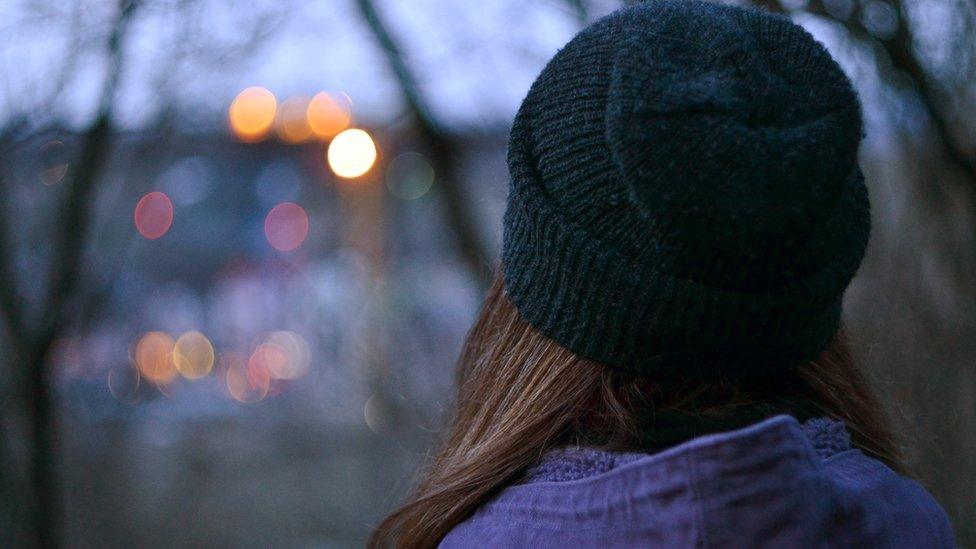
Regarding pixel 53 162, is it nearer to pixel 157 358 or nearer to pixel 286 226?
pixel 286 226

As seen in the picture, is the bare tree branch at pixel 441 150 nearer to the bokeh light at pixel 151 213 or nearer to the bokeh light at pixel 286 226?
the bokeh light at pixel 151 213

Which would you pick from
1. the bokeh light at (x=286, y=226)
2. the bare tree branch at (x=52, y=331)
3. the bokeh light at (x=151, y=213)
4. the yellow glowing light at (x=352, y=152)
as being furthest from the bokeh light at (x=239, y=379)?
the bare tree branch at (x=52, y=331)

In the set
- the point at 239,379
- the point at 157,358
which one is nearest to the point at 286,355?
the point at 239,379

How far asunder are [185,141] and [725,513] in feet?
10.8

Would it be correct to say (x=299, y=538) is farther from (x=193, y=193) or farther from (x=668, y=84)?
(x=668, y=84)

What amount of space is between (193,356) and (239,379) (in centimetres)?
65

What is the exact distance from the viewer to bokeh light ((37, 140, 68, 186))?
314cm

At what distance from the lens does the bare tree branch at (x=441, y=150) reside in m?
3.33

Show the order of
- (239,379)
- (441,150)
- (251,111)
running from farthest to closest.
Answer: (239,379), (251,111), (441,150)

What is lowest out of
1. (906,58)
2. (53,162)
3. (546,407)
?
(906,58)

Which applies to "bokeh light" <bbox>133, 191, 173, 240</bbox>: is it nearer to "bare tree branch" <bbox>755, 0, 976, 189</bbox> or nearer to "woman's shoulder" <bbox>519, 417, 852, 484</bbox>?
"bare tree branch" <bbox>755, 0, 976, 189</bbox>

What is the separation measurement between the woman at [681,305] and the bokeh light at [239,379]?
28.3 ft

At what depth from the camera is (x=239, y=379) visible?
9.94m

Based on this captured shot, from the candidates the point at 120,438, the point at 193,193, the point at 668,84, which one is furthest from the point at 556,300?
the point at 193,193
